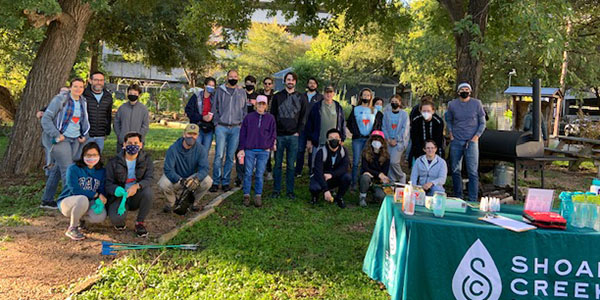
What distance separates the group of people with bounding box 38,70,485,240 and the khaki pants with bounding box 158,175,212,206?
0.01m

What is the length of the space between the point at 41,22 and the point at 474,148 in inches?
308

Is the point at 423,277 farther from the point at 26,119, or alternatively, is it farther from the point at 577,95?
the point at 577,95

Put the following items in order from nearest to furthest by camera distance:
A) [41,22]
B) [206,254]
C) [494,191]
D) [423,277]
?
[423,277] < [206,254] < [41,22] < [494,191]

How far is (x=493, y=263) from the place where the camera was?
11.6 feet

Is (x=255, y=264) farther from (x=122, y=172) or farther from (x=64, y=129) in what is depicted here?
(x=64, y=129)

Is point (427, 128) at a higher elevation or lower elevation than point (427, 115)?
lower

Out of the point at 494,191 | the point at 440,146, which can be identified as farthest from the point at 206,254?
the point at 494,191

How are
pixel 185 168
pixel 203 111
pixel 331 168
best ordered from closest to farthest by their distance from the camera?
pixel 185 168, pixel 331 168, pixel 203 111

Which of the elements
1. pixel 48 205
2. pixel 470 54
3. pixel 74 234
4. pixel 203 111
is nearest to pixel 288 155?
pixel 203 111

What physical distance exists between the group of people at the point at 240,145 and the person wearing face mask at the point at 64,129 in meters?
0.01

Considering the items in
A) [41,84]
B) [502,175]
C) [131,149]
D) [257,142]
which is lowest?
[502,175]

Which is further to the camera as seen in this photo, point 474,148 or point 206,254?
point 474,148

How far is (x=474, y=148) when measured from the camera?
7.80 m

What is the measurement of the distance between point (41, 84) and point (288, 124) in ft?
17.3
